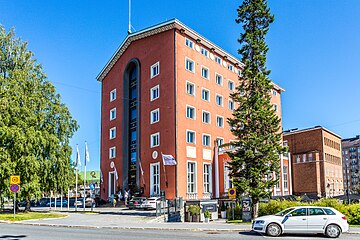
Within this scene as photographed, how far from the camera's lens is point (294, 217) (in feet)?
64.0

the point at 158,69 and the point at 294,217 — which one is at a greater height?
the point at 158,69

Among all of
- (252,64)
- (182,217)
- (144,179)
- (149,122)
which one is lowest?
(182,217)

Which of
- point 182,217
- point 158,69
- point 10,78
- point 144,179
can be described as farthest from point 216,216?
point 10,78

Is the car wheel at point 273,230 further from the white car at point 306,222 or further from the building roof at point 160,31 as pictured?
the building roof at point 160,31

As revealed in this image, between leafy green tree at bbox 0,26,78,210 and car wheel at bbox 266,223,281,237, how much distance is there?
22867 millimetres

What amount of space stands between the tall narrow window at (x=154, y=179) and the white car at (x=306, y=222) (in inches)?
924

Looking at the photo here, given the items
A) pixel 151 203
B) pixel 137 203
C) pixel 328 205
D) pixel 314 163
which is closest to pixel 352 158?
pixel 314 163

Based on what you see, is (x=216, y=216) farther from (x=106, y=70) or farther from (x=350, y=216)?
(x=106, y=70)

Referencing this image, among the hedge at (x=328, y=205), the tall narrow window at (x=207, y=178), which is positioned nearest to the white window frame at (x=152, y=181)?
the tall narrow window at (x=207, y=178)

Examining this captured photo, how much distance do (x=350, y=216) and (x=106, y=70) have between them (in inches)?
1636

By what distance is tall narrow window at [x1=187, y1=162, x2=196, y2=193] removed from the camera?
4212 centimetres

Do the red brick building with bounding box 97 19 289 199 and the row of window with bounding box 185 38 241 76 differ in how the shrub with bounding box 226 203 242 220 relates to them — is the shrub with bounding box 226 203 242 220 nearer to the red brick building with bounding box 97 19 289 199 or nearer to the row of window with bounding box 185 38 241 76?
the red brick building with bounding box 97 19 289 199

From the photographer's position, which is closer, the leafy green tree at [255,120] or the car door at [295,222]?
the car door at [295,222]

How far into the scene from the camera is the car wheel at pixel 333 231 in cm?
1872
